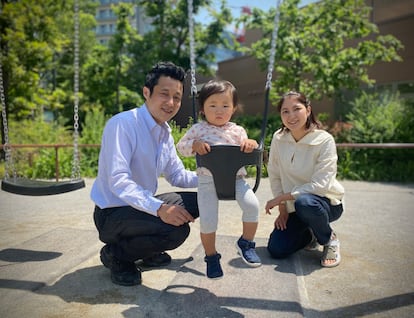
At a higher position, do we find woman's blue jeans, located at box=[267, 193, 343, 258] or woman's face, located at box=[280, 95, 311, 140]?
woman's face, located at box=[280, 95, 311, 140]

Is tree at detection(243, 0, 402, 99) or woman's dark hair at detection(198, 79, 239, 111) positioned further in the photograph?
tree at detection(243, 0, 402, 99)

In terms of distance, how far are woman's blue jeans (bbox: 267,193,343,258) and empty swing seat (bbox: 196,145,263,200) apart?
65 cm

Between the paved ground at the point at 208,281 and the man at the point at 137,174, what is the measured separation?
0.21 m

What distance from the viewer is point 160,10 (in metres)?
15.4

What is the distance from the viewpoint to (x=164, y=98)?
2.19 meters

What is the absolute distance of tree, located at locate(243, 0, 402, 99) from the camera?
30.6 ft

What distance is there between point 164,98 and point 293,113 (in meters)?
0.86

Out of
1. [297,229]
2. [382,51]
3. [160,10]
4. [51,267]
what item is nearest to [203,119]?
[297,229]

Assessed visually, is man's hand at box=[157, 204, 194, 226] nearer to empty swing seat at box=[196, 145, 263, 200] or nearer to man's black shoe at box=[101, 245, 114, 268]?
empty swing seat at box=[196, 145, 263, 200]

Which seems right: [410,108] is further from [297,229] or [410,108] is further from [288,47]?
[297,229]

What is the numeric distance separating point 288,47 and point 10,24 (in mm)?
7087

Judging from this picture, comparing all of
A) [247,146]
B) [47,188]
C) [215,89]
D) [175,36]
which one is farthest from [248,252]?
[175,36]

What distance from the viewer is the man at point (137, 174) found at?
6.90 feet

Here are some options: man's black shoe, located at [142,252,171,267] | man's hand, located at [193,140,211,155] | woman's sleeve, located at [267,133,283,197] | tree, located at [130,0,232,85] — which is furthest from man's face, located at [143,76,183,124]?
tree, located at [130,0,232,85]
